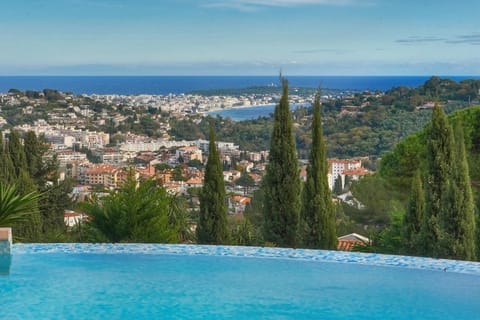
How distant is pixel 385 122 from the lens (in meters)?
19.9

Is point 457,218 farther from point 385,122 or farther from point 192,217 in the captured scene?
point 385,122

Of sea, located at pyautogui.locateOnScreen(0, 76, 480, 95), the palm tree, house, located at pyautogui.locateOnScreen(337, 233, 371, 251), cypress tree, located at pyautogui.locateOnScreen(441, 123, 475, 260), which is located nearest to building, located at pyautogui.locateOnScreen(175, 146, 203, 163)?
sea, located at pyautogui.locateOnScreen(0, 76, 480, 95)

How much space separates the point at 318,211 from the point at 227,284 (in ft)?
9.30

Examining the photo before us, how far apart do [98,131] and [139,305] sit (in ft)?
84.5

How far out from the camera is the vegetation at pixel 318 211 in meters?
10.4

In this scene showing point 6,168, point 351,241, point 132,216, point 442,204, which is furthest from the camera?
point 6,168

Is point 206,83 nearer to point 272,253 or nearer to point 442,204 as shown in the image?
point 442,204

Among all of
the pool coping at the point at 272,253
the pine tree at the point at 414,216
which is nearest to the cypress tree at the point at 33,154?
the pool coping at the point at 272,253

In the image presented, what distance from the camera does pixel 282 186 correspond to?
1081cm

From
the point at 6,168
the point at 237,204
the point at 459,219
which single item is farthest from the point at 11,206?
the point at 237,204

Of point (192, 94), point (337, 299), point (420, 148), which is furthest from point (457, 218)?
point (192, 94)

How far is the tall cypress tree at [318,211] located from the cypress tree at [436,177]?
139cm

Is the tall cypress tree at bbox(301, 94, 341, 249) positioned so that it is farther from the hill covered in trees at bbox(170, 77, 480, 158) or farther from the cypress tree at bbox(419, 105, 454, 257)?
the hill covered in trees at bbox(170, 77, 480, 158)

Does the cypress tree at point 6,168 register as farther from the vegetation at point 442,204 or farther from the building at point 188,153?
the building at point 188,153
